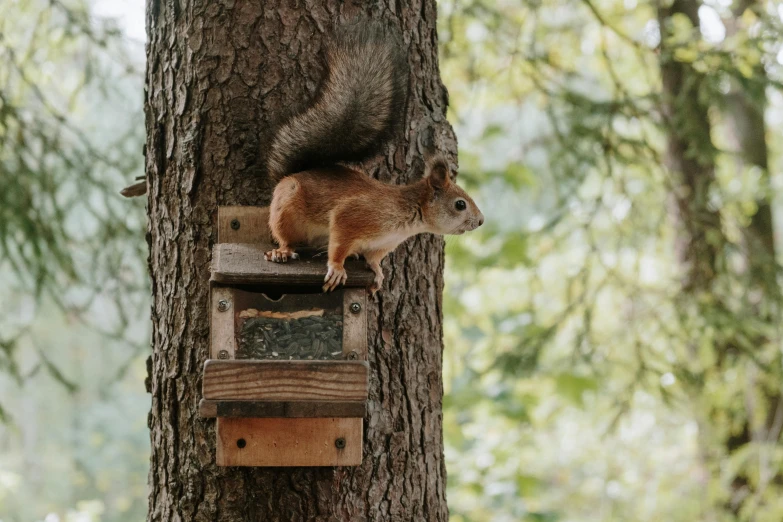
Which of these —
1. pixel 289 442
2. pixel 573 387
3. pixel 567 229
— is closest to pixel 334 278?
pixel 289 442

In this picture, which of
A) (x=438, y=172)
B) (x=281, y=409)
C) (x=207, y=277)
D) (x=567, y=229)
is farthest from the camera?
(x=567, y=229)

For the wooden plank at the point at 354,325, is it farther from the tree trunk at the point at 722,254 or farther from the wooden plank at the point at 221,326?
the tree trunk at the point at 722,254

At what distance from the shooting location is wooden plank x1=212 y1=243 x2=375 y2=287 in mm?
1707

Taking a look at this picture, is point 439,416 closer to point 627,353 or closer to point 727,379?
point 627,353

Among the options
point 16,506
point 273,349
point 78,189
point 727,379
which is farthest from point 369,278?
point 16,506

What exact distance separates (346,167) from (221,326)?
48 cm

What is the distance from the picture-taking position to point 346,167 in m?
1.95

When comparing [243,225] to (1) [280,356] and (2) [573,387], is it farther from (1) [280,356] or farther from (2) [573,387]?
(2) [573,387]

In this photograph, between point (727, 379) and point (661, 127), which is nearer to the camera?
point (661, 127)

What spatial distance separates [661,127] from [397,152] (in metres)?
2.29

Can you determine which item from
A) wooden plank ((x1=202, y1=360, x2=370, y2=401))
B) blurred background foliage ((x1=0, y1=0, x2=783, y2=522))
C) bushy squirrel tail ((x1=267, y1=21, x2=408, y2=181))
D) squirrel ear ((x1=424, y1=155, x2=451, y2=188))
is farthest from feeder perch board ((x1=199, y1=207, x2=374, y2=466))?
blurred background foliage ((x1=0, y1=0, x2=783, y2=522))

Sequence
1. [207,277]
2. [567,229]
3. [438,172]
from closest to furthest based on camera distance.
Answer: [207,277] → [438,172] → [567,229]

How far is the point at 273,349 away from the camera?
5.82 ft

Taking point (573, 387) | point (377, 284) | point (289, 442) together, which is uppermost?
point (377, 284)
